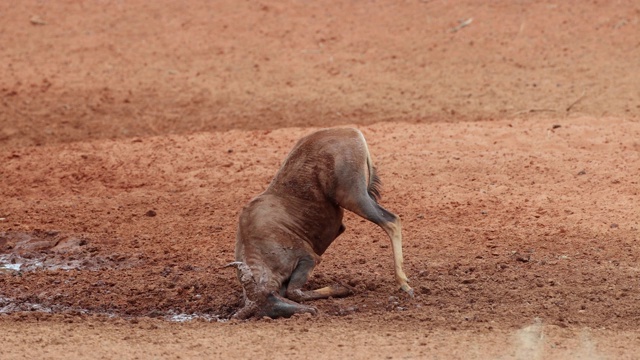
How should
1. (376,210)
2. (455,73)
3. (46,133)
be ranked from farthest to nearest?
(455,73), (46,133), (376,210)

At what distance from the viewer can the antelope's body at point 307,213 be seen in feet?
25.9

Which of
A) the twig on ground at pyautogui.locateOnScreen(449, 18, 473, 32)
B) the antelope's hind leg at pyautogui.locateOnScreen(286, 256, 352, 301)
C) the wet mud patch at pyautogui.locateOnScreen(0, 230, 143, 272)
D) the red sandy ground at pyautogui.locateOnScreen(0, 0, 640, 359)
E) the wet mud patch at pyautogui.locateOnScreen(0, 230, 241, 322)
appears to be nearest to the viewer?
the red sandy ground at pyautogui.locateOnScreen(0, 0, 640, 359)

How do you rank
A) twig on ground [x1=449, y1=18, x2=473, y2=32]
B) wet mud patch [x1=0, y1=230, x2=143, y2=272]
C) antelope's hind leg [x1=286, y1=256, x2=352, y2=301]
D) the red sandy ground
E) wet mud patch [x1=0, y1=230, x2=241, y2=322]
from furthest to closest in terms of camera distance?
twig on ground [x1=449, y1=18, x2=473, y2=32], wet mud patch [x1=0, y1=230, x2=143, y2=272], wet mud patch [x1=0, y1=230, x2=241, y2=322], antelope's hind leg [x1=286, y1=256, x2=352, y2=301], the red sandy ground

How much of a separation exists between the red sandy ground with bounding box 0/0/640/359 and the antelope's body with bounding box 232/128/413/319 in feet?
1.01

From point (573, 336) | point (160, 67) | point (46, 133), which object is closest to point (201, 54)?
point (160, 67)

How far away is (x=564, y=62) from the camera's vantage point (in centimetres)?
1477

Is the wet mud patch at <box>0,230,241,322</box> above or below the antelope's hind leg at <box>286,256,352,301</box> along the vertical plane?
below

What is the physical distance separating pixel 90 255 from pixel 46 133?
4332 mm

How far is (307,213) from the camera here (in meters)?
8.14

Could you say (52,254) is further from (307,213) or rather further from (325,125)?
(325,125)

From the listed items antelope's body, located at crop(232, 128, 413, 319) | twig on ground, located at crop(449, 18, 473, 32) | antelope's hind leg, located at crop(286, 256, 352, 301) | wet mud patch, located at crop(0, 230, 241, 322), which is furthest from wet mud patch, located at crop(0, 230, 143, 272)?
twig on ground, located at crop(449, 18, 473, 32)

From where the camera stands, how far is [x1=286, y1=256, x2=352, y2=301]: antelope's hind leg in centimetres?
784

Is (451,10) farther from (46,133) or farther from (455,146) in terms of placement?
(46,133)

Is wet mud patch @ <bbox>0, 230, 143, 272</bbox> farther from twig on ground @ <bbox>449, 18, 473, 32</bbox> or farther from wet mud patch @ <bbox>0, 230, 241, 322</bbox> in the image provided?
twig on ground @ <bbox>449, 18, 473, 32</bbox>
